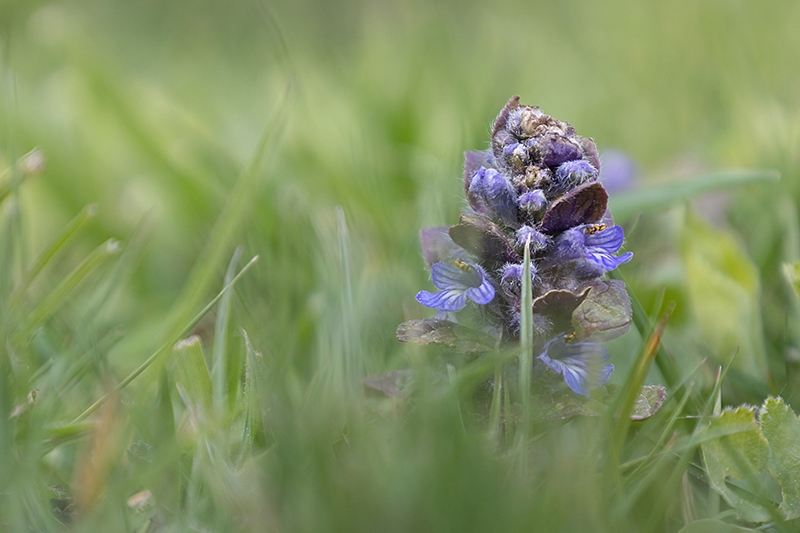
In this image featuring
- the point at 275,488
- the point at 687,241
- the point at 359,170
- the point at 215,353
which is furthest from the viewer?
the point at 359,170

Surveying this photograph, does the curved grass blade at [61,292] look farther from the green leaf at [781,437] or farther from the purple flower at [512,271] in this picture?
the green leaf at [781,437]

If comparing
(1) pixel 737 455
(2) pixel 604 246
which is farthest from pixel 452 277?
(1) pixel 737 455

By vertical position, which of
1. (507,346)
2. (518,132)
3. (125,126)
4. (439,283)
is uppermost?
(125,126)

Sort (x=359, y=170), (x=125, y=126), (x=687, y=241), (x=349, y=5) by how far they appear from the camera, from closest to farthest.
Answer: (x=687, y=241) → (x=359, y=170) → (x=125, y=126) → (x=349, y=5)

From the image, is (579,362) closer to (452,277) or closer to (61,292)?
(452,277)

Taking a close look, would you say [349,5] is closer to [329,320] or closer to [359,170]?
[359,170]

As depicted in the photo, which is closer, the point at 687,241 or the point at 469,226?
the point at 469,226

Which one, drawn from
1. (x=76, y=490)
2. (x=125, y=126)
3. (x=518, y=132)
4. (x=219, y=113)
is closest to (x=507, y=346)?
(x=518, y=132)
